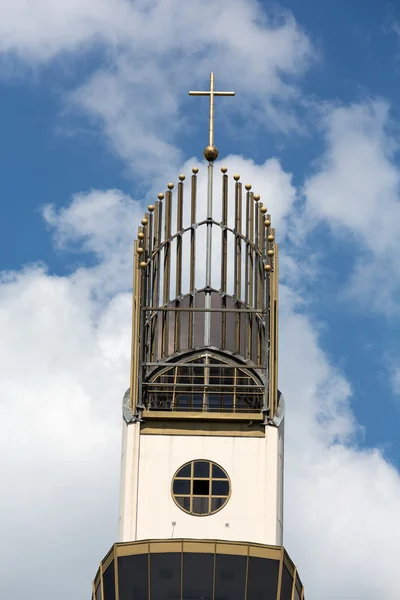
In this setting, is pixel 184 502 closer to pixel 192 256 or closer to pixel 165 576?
pixel 165 576

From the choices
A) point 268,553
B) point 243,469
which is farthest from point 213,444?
point 268,553

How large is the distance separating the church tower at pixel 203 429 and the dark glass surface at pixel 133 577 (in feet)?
0.13

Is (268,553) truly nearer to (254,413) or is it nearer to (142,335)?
(254,413)

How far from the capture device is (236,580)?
6234cm

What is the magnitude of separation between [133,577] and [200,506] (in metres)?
4.53

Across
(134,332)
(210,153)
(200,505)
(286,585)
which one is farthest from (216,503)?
(210,153)

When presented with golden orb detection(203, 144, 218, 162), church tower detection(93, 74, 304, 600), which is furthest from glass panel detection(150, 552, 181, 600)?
golden orb detection(203, 144, 218, 162)

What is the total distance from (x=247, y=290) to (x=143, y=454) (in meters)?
8.89

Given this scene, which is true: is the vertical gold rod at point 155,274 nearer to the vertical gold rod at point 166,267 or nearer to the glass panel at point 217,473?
the vertical gold rod at point 166,267

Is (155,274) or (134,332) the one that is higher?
(155,274)

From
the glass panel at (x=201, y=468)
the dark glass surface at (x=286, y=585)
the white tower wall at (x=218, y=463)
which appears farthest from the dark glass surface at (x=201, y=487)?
the dark glass surface at (x=286, y=585)

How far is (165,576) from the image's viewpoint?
62344 millimetres

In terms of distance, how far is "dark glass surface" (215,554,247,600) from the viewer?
62125mm

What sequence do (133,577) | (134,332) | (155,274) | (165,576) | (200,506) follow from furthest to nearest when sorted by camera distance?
(155,274)
(134,332)
(200,506)
(133,577)
(165,576)
